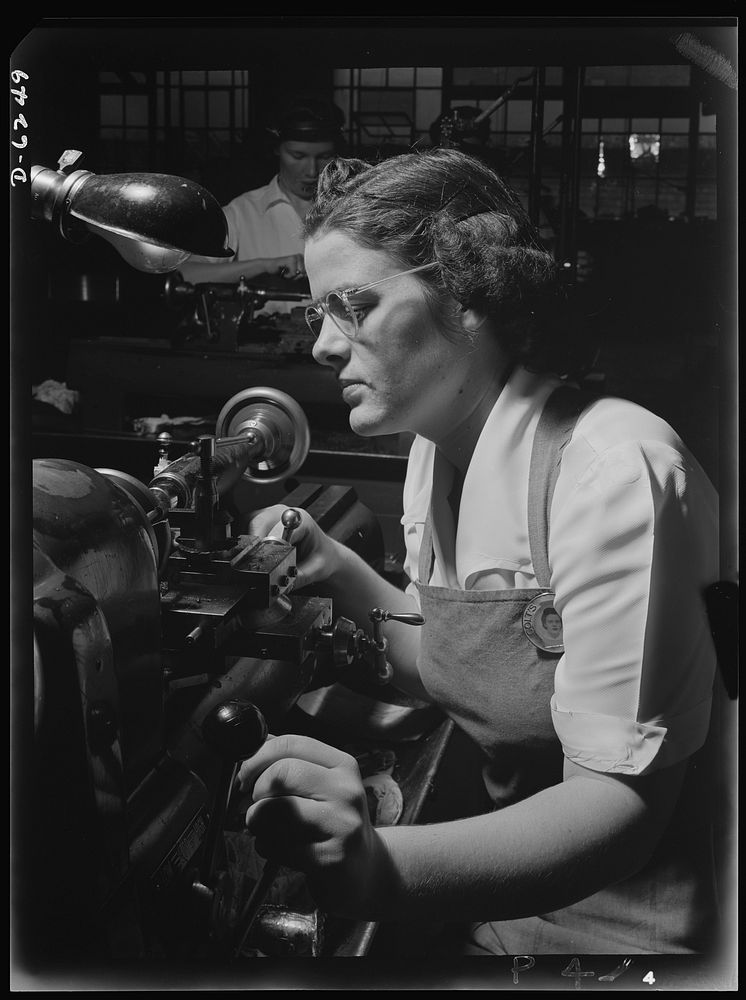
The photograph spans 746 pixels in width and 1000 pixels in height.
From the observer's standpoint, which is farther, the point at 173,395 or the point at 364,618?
the point at 173,395

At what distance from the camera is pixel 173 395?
1543 millimetres

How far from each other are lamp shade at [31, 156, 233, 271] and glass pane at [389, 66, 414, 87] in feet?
1.38

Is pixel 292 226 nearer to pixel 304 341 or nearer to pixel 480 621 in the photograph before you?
pixel 304 341

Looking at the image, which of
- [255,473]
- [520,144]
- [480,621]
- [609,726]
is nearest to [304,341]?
[255,473]

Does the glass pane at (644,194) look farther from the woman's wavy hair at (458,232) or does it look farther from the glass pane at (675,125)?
the woman's wavy hair at (458,232)

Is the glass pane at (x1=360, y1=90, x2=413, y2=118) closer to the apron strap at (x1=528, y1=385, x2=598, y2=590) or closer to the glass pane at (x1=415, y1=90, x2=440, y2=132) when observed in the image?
the glass pane at (x1=415, y1=90, x2=440, y2=132)

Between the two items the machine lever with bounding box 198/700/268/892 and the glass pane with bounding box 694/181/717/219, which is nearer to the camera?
the machine lever with bounding box 198/700/268/892

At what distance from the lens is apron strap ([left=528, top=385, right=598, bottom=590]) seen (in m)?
1.06

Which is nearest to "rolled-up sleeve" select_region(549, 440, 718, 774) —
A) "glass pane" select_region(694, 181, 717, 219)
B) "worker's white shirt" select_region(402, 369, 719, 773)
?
"worker's white shirt" select_region(402, 369, 719, 773)

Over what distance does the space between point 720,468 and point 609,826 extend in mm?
441

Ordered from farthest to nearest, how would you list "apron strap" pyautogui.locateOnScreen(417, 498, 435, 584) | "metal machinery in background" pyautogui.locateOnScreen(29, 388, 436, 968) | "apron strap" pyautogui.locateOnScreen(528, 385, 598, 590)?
1. "apron strap" pyautogui.locateOnScreen(417, 498, 435, 584)
2. "apron strap" pyautogui.locateOnScreen(528, 385, 598, 590)
3. "metal machinery in background" pyautogui.locateOnScreen(29, 388, 436, 968)

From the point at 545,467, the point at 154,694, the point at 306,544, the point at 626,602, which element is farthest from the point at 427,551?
the point at 154,694

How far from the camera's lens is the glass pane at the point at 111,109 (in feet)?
3.84

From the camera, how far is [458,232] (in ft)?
3.63
